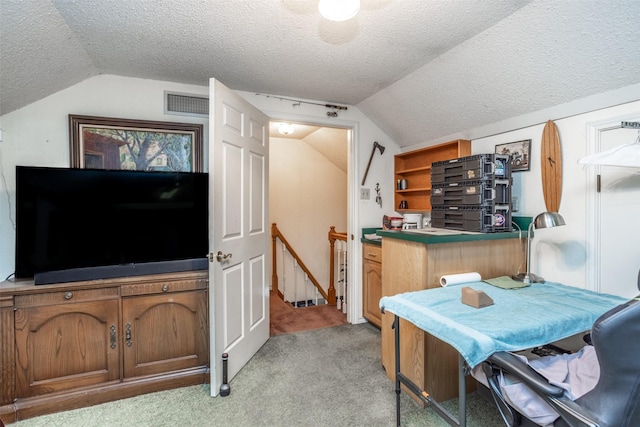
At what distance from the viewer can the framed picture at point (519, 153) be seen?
222 centimetres

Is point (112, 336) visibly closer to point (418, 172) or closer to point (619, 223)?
point (418, 172)

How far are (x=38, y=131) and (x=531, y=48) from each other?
3.45 meters

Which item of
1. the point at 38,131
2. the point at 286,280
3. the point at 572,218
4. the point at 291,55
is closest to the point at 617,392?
the point at 572,218

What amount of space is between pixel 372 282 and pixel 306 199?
2069 millimetres

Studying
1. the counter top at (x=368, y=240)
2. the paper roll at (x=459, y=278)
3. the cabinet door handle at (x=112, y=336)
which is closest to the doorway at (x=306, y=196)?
the counter top at (x=368, y=240)

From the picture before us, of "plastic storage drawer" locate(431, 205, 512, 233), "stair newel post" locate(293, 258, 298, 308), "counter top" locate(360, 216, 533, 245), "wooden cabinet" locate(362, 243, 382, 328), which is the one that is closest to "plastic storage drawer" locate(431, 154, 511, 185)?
"plastic storage drawer" locate(431, 205, 512, 233)

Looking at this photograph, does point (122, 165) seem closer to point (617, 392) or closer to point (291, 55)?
point (291, 55)

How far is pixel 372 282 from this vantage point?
307 cm

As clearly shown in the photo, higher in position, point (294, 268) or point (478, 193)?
point (478, 193)

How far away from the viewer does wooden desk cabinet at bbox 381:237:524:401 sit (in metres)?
1.83

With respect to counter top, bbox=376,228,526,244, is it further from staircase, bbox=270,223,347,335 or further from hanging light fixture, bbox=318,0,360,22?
staircase, bbox=270,223,347,335

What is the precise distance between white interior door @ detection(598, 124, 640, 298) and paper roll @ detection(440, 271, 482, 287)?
0.79 metres

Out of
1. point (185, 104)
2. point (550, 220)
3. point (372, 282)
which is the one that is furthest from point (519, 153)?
point (185, 104)

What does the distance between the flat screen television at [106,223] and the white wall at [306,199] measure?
2258mm
